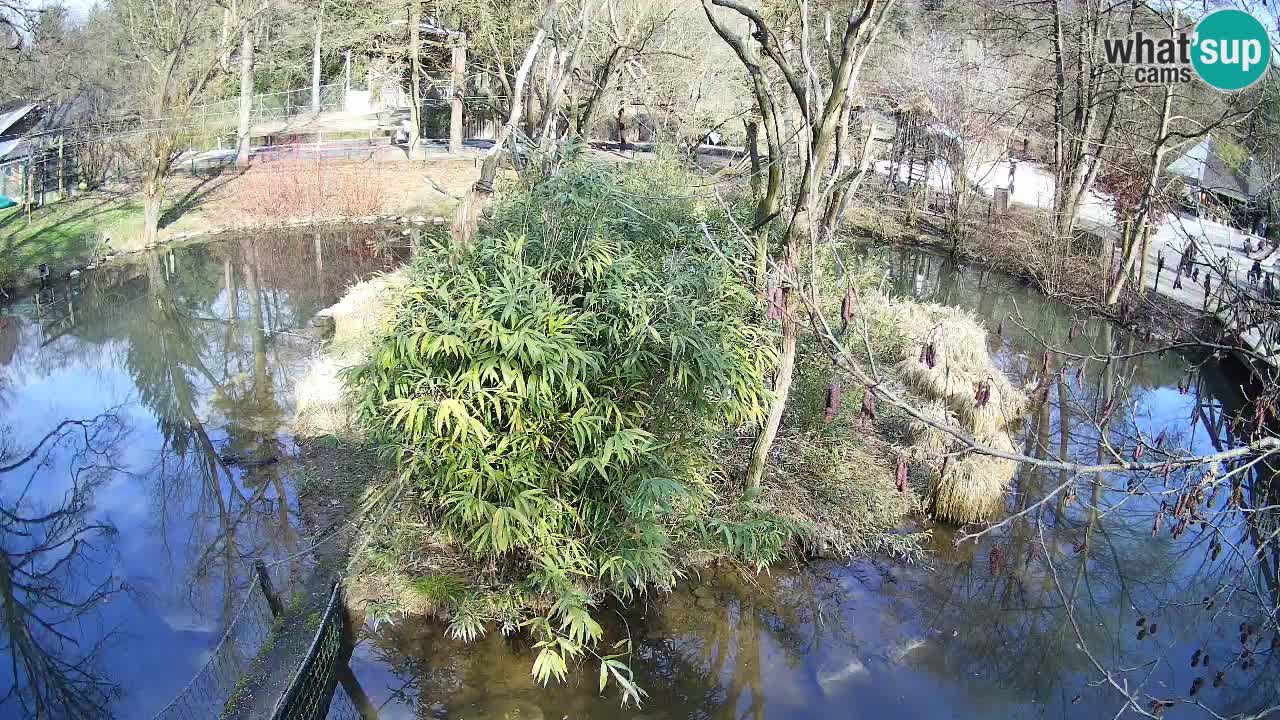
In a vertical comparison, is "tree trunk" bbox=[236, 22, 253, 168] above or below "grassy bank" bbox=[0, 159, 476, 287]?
above

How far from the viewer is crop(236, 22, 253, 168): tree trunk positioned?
20625 mm

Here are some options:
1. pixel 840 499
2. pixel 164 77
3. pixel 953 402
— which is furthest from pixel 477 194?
pixel 164 77

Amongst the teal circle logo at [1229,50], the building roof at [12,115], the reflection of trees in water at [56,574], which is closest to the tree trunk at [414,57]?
the building roof at [12,115]

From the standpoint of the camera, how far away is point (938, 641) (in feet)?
21.7

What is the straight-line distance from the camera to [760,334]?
6699 millimetres

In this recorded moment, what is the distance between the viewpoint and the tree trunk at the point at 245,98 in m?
20.6

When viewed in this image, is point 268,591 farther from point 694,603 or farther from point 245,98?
point 245,98

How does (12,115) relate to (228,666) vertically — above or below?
above

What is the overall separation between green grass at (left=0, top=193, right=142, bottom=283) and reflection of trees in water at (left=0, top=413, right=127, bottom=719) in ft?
19.6

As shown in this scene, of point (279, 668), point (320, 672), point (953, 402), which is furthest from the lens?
point (953, 402)

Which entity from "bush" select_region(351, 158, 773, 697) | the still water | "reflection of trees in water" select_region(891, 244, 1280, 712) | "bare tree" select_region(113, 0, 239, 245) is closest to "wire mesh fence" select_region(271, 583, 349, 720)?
the still water

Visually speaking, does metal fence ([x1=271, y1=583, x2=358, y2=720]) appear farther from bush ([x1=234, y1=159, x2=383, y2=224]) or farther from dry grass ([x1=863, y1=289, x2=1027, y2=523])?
bush ([x1=234, y1=159, x2=383, y2=224])

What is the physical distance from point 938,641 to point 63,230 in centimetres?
1528

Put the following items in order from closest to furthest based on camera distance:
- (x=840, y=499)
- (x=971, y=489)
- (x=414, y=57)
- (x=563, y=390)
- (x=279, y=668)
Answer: (x=279, y=668) < (x=563, y=390) < (x=840, y=499) < (x=971, y=489) < (x=414, y=57)
